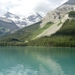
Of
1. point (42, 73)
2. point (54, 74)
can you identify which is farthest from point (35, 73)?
point (54, 74)

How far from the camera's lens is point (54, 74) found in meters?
52.2

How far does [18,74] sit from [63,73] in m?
11.9

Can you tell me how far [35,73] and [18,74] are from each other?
4.51 meters

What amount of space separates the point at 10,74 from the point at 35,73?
657 cm

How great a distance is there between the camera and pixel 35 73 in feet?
177

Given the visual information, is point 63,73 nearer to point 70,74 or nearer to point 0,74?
point 70,74

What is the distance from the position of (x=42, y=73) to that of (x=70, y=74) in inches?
287

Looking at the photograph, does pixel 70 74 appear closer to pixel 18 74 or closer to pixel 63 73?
pixel 63 73

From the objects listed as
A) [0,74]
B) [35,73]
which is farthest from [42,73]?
[0,74]

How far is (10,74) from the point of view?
53.0 m

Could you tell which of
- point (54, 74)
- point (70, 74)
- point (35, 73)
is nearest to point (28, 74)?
point (35, 73)

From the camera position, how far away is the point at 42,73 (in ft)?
176

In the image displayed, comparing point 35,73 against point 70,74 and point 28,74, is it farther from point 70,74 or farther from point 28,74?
point 70,74

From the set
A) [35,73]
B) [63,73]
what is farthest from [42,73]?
[63,73]
